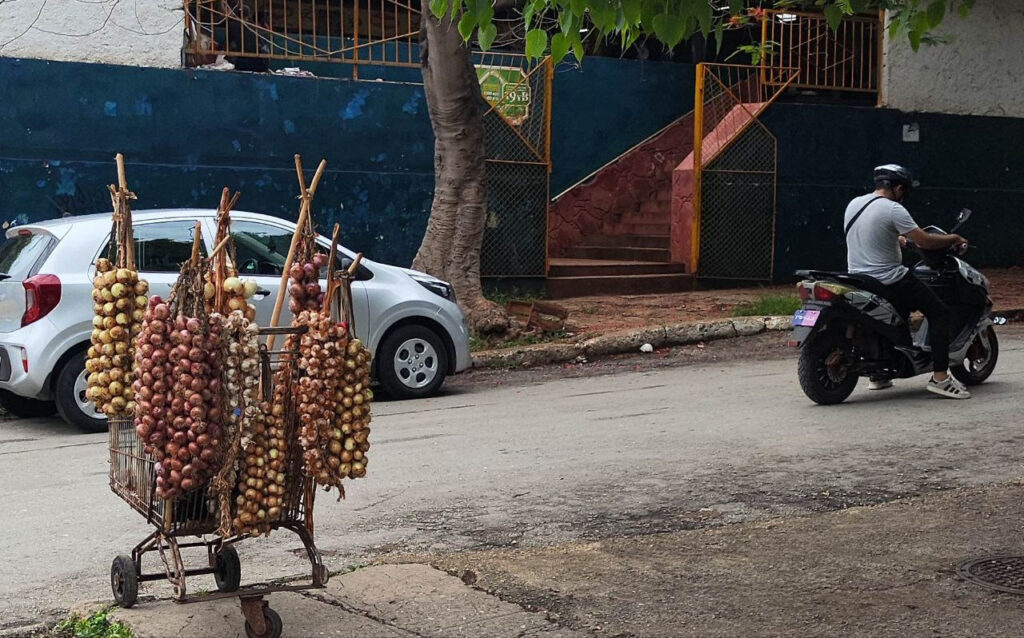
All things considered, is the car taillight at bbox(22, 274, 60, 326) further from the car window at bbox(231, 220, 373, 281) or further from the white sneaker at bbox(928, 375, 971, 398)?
the white sneaker at bbox(928, 375, 971, 398)

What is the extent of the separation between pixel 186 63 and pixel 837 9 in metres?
11.2

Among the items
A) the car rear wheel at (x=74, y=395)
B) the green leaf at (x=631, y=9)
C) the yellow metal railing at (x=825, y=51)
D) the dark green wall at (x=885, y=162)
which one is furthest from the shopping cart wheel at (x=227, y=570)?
the yellow metal railing at (x=825, y=51)

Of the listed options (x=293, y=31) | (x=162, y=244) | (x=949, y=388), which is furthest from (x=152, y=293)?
(x=293, y=31)

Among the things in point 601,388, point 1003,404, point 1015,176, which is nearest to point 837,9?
point 1003,404

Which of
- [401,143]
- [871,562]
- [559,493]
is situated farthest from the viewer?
[401,143]

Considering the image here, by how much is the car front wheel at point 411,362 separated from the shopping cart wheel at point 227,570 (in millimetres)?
5902

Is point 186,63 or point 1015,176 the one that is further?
point 1015,176

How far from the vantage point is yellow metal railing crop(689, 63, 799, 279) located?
712 inches

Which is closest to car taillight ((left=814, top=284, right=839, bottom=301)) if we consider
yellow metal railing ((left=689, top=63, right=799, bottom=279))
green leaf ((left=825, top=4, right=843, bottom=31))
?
green leaf ((left=825, top=4, right=843, bottom=31))

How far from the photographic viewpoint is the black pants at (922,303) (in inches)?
390

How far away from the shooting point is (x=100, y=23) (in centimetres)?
1477

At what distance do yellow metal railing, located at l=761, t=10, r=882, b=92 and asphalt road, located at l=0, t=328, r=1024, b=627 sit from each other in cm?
895

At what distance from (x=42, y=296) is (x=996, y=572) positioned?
274 inches

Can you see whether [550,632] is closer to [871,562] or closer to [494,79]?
[871,562]
